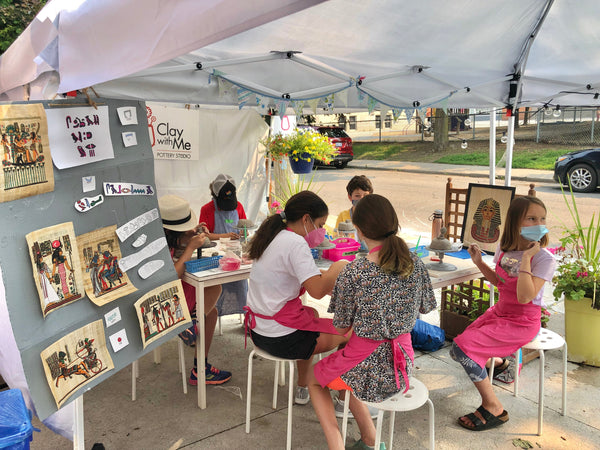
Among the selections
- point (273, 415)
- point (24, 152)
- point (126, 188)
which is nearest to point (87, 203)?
point (126, 188)

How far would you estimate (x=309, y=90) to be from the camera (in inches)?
159

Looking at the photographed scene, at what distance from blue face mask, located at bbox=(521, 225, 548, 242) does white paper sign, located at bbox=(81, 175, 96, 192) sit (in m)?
2.31

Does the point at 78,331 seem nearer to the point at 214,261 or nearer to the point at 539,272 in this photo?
the point at 214,261

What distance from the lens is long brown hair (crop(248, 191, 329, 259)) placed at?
2818mm

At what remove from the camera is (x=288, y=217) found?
285 cm

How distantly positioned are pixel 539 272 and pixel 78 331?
2.46 m

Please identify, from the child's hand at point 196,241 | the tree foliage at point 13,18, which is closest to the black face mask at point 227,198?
the child's hand at point 196,241

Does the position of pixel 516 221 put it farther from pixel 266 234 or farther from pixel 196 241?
pixel 196 241

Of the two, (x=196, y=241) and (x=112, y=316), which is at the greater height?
(x=196, y=241)

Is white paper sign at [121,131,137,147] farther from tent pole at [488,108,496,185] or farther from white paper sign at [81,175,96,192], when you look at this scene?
tent pole at [488,108,496,185]

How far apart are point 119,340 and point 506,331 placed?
2.20 metres

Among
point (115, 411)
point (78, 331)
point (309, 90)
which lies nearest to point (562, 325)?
point (309, 90)

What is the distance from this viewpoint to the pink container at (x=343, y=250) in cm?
361

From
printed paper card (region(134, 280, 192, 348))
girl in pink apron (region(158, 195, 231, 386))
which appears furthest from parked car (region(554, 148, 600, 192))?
printed paper card (region(134, 280, 192, 348))
